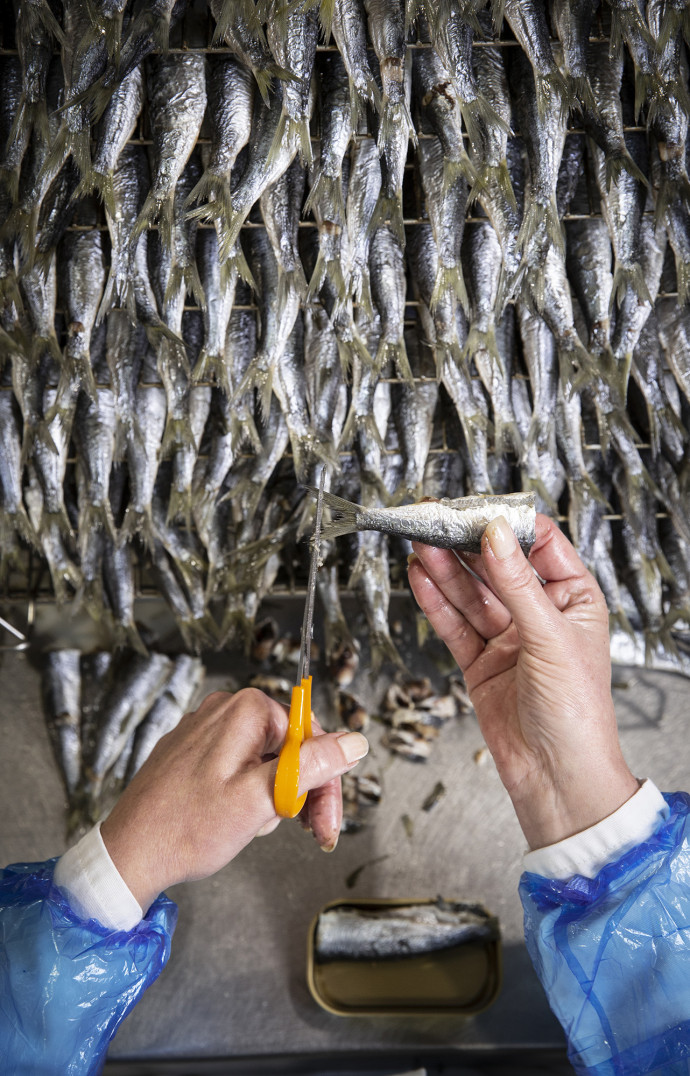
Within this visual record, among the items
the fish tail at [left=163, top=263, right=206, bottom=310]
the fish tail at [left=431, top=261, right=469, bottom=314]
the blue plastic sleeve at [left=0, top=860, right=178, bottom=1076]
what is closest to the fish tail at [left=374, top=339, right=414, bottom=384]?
the fish tail at [left=431, top=261, right=469, bottom=314]

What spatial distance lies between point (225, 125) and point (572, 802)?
1.74 m

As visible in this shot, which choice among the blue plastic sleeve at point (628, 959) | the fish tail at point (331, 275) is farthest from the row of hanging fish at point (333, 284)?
the blue plastic sleeve at point (628, 959)

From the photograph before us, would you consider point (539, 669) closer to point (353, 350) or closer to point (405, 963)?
point (353, 350)

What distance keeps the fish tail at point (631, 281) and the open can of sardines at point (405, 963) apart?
6.31 feet

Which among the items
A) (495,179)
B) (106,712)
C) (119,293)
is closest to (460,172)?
(495,179)

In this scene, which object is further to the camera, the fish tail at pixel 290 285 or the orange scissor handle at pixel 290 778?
the fish tail at pixel 290 285

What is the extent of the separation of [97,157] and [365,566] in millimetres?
1363

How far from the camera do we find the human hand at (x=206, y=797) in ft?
4.34

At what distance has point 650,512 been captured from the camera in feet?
8.14

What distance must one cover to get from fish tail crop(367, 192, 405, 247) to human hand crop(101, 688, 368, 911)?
1240mm

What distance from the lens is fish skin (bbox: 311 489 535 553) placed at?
149 centimetres

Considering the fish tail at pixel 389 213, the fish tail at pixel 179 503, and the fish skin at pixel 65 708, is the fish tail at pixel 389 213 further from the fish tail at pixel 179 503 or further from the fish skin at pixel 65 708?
the fish skin at pixel 65 708

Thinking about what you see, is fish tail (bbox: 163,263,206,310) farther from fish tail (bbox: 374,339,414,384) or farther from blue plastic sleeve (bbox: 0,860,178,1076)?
blue plastic sleeve (bbox: 0,860,178,1076)

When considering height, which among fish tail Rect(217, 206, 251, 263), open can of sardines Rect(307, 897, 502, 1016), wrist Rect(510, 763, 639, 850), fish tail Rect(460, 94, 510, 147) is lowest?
open can of sardines Rect(307, 897, 502, 1016)
